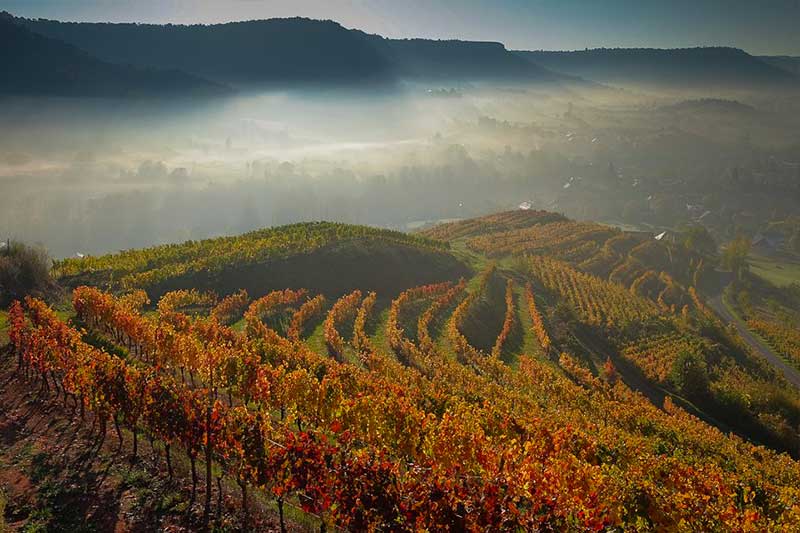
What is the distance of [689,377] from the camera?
62.5m

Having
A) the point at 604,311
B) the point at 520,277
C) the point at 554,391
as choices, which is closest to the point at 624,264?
the point at 520,277

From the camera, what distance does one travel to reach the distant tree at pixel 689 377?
2441 inches

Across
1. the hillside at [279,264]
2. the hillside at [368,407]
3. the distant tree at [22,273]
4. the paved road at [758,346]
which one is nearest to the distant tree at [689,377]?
the hillside at [368,407]

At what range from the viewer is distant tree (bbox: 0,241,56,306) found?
164 ft

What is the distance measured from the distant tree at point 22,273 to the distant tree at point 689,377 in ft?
253

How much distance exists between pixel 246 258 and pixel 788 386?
294ft

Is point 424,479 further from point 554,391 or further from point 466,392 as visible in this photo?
point 554,391

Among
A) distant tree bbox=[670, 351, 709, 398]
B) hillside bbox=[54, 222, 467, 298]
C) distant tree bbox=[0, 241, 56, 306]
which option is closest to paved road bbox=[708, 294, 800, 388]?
distant tree bbox=[670, 351, 709, 398]

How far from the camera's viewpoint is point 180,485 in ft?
70.1

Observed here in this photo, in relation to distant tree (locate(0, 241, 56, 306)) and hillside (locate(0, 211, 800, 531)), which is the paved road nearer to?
hillside (locate(0, 211, 800, 531))

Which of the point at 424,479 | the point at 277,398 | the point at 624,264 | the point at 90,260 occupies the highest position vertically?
the point at 424,479

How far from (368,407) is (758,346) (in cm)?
11786

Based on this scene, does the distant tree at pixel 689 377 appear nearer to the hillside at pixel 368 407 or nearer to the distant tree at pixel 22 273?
the hillside at pixel 368 407

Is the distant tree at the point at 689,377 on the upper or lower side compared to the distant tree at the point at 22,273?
lower
